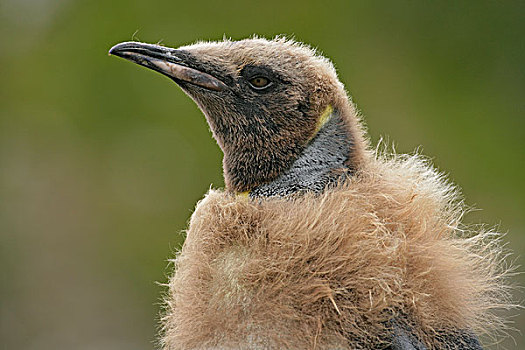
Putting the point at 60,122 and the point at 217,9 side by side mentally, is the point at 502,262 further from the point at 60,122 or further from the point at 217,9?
the point at 60,122

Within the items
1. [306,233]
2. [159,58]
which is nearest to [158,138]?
[159,58]

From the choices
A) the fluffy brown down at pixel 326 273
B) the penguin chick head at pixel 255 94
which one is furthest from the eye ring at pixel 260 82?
the fluffy brown down at pixel 326 273

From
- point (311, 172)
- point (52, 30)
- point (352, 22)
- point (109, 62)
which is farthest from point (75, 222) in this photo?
point (311, 172)

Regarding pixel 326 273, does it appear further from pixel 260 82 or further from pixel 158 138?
pixel 158 138

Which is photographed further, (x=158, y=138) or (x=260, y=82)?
(x=158, y=138)

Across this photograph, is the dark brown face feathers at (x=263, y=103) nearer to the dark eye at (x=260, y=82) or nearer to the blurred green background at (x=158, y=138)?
the dark eye at (x=260, y=82)

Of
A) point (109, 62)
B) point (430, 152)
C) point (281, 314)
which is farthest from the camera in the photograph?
point (109, 62)
